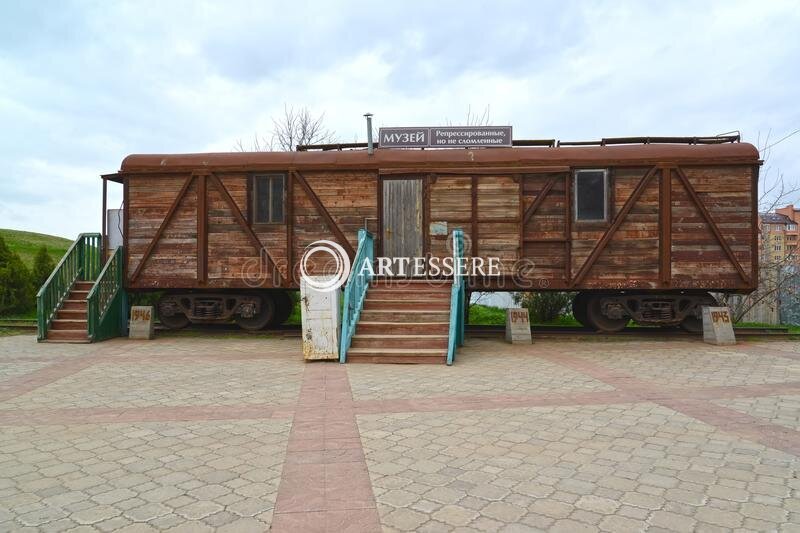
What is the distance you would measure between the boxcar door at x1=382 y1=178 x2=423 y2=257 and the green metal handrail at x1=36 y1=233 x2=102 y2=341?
6393 millimetres

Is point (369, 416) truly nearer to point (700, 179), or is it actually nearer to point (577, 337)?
point (577, 337)

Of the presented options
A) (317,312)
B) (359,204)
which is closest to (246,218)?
(359,204)

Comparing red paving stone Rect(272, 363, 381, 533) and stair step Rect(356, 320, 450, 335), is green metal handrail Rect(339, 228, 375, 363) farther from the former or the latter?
red paving stone Rect(272, 363, 381, 533)

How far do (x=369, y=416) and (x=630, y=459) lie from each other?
2.22 m

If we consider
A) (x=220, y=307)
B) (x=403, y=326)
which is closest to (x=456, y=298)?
(x=403, y=326)

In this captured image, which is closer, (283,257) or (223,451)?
(223,451)

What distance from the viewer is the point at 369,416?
4762 mm

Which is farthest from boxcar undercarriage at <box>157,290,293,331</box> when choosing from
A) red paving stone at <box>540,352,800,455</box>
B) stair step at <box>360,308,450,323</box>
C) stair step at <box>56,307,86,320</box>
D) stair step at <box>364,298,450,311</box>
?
red paving stone at <box>540,352,800,455</box>

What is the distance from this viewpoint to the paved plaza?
2.87 m

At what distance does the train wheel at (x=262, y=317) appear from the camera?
430 inches

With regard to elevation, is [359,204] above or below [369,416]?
above

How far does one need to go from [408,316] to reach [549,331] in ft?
12.7

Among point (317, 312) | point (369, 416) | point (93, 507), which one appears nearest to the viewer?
point (93, 507)

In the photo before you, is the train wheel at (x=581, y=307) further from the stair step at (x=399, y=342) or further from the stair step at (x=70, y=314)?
the stair step at (x=70, y=314)
